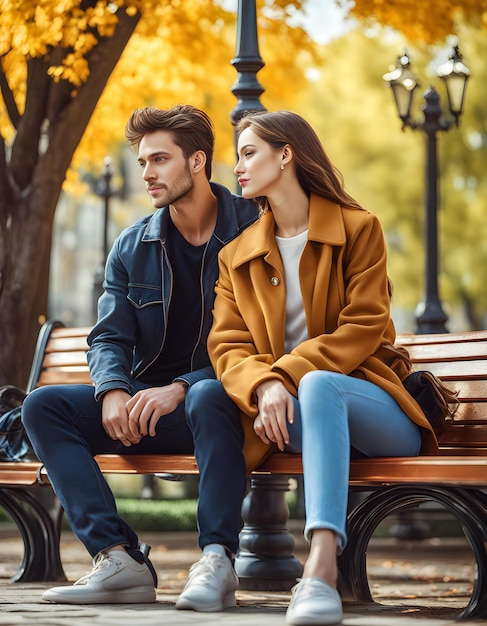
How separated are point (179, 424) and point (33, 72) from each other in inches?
208

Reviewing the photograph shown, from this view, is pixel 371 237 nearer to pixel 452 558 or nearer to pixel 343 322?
pixel 343 322

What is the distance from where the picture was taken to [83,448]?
4758 mm

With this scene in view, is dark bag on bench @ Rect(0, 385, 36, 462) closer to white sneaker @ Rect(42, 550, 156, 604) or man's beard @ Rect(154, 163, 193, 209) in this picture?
man's beard @ Rect(154, 163, 193, 209)

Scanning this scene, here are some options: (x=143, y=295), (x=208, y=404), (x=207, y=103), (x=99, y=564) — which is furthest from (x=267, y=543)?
(x=207, y=103)

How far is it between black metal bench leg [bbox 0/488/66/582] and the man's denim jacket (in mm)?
1499

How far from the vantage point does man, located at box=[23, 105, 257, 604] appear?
475cm

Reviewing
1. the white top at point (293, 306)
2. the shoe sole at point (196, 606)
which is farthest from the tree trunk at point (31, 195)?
the shoe sole at point (196, 606)

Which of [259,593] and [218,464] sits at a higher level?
[218,464]

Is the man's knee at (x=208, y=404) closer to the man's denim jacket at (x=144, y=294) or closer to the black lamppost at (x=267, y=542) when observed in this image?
the man's denim jacket at (x=144, y=294)

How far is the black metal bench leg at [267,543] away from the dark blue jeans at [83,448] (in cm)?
154

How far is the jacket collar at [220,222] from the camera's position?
5.23 meters

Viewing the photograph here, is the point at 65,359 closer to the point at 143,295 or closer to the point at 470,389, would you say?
the point at 143,295

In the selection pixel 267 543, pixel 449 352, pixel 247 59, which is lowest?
pixel 267 543

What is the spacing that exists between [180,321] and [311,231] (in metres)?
0.79
